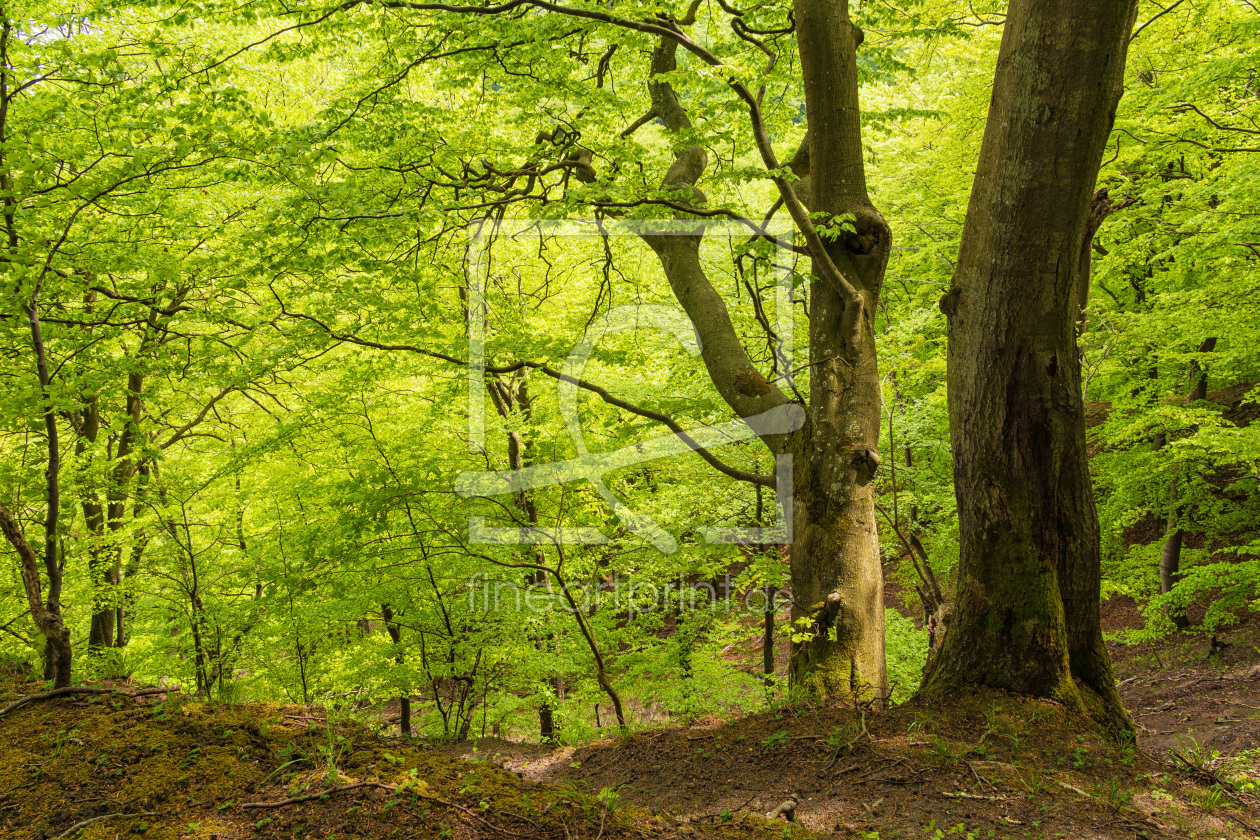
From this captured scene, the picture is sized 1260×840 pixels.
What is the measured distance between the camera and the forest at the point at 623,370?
3.47m

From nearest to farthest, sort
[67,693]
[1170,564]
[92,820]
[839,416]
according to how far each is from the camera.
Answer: [92,820]
[67,693]
[839,416]
[1170,564]

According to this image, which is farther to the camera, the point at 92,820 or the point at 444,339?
the point at 444,339

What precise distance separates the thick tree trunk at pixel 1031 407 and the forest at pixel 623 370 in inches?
0.7

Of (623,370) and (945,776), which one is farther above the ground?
(623,370)

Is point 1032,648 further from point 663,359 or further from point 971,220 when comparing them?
point 663,359

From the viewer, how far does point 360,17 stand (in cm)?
493

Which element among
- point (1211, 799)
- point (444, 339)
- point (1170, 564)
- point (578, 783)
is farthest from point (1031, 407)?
point (1170, 564)

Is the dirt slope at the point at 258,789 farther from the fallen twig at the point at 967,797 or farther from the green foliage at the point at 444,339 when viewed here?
the green foliage at the point at 444,339

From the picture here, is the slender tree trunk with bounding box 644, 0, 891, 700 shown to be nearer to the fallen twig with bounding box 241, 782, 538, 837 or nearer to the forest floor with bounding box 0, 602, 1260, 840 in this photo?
the forest floor with bounding box 0, 602, 1260, 840

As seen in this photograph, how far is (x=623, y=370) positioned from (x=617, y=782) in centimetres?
632

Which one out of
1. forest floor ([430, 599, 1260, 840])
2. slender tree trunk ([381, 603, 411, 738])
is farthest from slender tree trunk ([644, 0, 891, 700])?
slender tree trunk ([381, 603, 411, 738])

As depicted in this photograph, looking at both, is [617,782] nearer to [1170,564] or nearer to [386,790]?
[386,790]

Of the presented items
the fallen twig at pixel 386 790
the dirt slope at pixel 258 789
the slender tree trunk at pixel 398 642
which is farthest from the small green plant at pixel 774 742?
the slender tree trunk at pixel 398 642

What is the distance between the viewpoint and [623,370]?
959 centimetres
